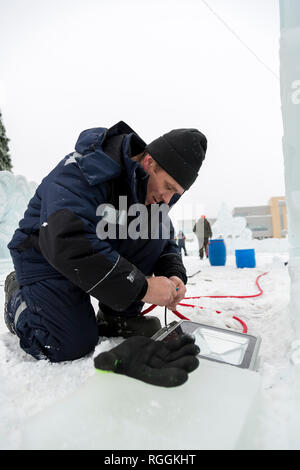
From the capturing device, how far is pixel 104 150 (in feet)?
3.55

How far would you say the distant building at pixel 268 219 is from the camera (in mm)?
25422

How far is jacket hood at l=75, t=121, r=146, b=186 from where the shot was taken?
962 millimetres

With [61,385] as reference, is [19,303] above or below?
above

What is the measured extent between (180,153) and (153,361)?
0.87 meters

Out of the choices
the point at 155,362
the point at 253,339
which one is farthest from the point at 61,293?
the point at 253,339

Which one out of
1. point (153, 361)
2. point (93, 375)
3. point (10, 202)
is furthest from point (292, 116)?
point (10, 202)

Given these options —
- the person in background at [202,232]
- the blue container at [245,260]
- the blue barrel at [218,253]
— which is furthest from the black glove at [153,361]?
the person in background at [202,232]

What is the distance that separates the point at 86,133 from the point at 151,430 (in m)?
1.10

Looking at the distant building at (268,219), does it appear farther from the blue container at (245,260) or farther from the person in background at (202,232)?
the blue container at (245,260)

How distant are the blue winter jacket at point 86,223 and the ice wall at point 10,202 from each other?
5.37m

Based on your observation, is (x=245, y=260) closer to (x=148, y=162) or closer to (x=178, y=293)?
(x=178, y=293)

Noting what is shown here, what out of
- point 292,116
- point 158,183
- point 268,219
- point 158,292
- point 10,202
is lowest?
point 268,219

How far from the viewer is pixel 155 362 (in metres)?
0.69

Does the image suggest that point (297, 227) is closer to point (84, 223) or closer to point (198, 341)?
point (198, 341)
